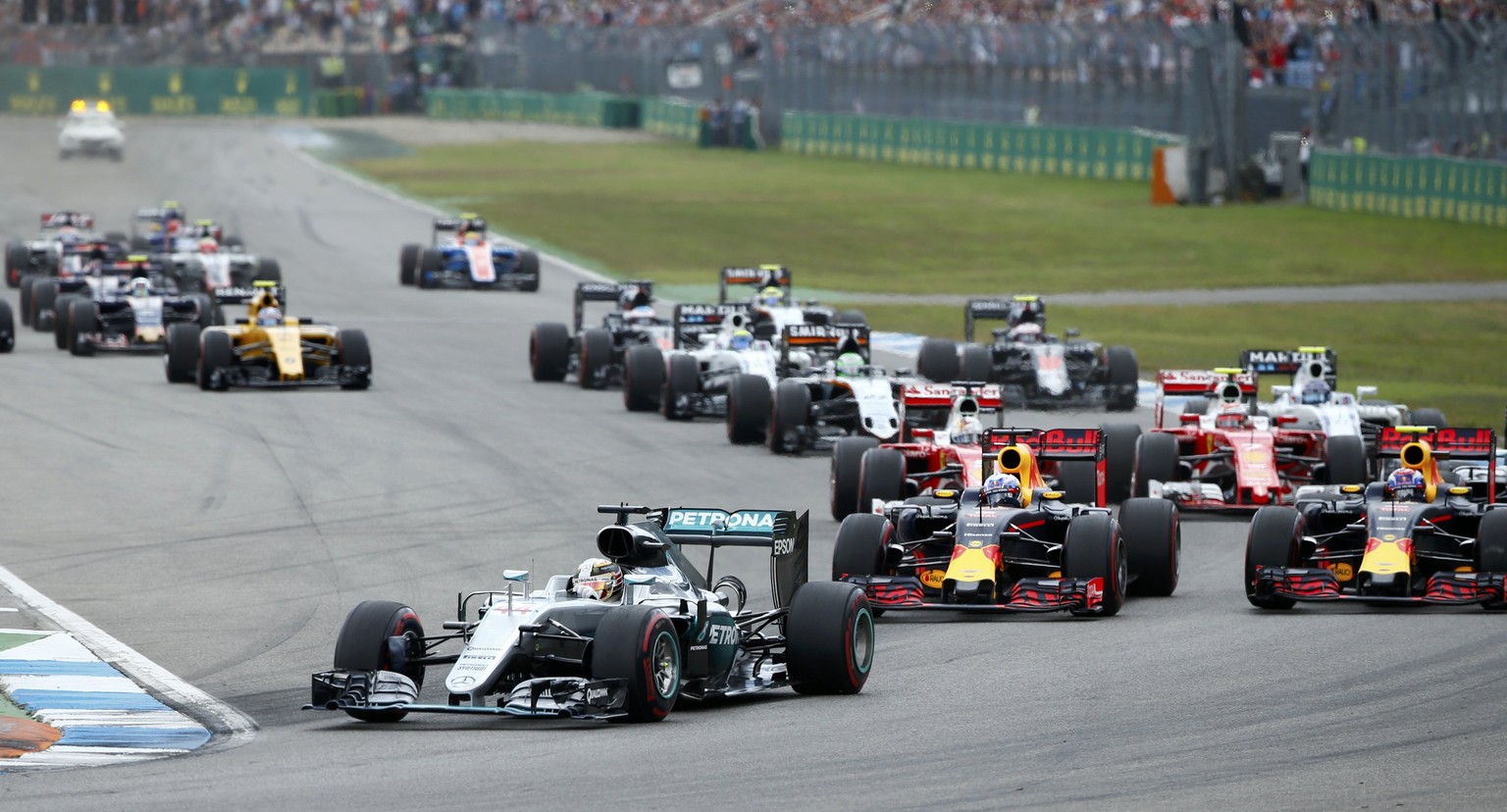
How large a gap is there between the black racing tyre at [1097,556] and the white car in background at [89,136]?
63220 millimetres

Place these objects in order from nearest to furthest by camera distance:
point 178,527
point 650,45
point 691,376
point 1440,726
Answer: point 1440,726
point 178,527
point 691,376
point 650,45

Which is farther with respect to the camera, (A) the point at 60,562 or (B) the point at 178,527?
(B) the point at 178,527

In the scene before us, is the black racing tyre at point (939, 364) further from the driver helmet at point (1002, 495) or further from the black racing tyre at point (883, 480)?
the driver helmet at point (1002, 495)

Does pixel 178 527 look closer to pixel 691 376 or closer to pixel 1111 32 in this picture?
pixel 691 376

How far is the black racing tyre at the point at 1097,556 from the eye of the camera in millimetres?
16891

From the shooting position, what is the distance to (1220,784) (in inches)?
448

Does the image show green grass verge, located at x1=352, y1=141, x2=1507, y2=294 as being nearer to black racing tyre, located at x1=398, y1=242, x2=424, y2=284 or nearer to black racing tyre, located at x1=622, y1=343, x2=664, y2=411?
black racing tyre, located at x1=398, y1=242, x2=424, y2=284

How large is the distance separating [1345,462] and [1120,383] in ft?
24.8

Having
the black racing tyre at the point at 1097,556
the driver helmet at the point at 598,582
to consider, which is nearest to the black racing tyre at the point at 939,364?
the black racing tyre at the point at 1097,556

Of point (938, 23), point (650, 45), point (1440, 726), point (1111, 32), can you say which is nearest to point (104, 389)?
point (1440, 726)

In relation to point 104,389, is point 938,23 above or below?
above

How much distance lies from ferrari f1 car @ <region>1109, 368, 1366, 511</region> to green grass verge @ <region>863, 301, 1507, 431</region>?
20.2 feet

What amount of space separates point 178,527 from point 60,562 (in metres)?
1.95

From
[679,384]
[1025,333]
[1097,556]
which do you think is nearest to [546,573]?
[1097,556]
